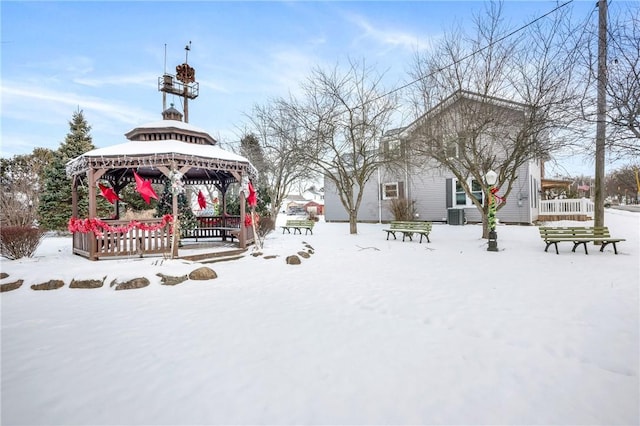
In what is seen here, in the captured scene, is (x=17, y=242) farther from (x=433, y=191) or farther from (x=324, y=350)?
(x=433, y=191)

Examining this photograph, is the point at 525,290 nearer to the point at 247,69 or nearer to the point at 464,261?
the point at 464,261

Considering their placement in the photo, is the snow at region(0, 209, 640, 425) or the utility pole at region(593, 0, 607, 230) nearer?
the snow at region(0, 209, 640, 425)

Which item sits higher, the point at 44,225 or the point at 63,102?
the point at 63,102

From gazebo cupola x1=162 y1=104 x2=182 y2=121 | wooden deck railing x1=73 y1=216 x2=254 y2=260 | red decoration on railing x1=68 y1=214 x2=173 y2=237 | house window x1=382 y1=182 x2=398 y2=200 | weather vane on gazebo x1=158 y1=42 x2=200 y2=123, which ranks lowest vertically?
wooden deck railing x1=73 y1=216 x2=254 y2=260

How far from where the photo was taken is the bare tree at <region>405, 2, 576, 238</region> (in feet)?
33.3

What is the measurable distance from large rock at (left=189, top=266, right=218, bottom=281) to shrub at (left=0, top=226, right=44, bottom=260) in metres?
5.17

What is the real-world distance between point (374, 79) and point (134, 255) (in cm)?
1247

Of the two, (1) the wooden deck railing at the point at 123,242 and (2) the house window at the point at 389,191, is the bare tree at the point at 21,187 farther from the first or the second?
(2) the house window at the point at 389,191

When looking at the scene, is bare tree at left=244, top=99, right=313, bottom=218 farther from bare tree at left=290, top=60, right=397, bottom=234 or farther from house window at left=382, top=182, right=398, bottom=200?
house window at left=382, top=182, right=398, bottom=200

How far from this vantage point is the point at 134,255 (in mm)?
8414

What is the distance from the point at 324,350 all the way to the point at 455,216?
17.5 m

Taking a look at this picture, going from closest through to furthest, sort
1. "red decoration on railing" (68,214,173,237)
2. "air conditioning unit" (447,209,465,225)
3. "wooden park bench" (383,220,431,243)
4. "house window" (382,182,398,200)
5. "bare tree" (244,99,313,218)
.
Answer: "red decoration on railing" (68,214,173,237)
"wooden park bench" (383,220,431,243)
"bare tree" (244,99,313,218)
"air conditioning unit" (447,209,465,225)
"house window" (382,182,398,200)

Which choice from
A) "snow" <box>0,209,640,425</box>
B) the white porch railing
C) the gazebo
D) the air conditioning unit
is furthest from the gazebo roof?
the white porch railing

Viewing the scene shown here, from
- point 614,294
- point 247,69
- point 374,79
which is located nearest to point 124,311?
point 614,294
